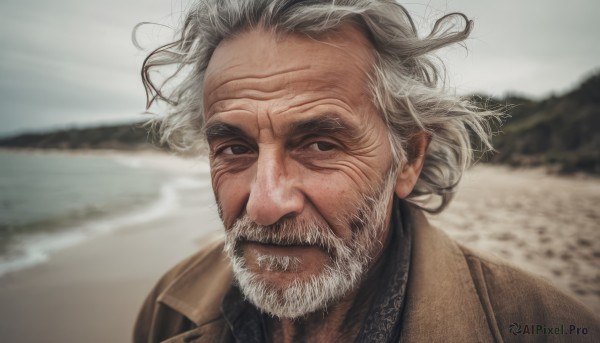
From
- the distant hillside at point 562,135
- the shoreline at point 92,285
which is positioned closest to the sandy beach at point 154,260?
the shoreline at point 92,285

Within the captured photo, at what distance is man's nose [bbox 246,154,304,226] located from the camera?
1.29 m

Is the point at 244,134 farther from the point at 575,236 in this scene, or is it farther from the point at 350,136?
the point at 575,236

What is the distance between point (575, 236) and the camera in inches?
240

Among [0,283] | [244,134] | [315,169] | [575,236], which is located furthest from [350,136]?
[575,236]

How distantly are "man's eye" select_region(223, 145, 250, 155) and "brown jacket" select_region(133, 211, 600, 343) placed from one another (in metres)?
0.84

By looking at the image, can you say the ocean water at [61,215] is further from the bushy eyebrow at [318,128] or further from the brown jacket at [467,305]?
the brown jacket at [467,305]

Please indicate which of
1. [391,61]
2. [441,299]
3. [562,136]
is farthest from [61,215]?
[562,136]

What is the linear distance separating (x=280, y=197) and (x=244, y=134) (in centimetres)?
36

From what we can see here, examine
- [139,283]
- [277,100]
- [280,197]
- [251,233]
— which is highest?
[277,100]

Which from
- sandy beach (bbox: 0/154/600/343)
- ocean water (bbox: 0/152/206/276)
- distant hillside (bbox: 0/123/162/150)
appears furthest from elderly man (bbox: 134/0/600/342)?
distant hillside (bbox: 0/123/162/150)

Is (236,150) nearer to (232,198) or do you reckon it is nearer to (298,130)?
(232,198)

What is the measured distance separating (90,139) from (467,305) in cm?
8851

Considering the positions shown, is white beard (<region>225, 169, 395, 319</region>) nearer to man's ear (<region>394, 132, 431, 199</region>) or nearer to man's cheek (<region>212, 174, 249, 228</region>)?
man's cheek (<region>212, 174, 249, 228</region>)

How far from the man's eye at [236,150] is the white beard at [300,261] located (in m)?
0.35
